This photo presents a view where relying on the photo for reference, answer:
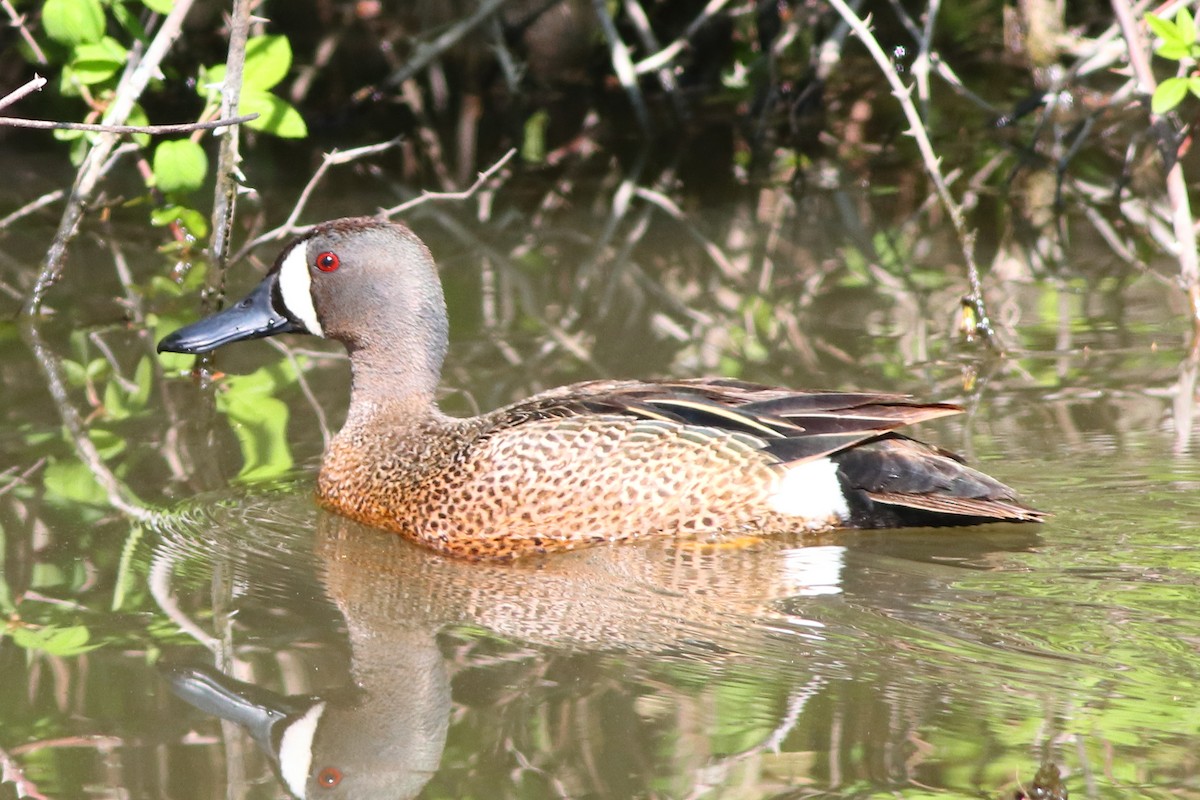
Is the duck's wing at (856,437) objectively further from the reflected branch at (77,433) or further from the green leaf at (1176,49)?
the green leaf at (1176,49)

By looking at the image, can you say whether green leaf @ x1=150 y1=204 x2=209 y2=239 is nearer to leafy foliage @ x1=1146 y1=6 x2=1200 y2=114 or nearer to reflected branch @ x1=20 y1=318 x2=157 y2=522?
reflected branch @ x1=20 y1=318 x2=157 y2=522

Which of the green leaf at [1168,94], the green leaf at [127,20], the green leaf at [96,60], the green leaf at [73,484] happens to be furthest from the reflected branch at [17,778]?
the green leaf at [1168,94]

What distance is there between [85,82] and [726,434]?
3.41m

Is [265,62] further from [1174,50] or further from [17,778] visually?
[17,778]

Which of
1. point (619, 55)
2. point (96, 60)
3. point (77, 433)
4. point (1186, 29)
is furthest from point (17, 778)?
point (619, 55)

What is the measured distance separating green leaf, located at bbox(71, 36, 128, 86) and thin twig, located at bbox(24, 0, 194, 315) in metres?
0.10

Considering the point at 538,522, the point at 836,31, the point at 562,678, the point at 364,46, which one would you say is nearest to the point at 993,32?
the point at 836,31

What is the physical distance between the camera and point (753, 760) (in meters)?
3.67

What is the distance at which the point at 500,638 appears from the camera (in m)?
4.45

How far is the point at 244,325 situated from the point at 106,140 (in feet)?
5.55

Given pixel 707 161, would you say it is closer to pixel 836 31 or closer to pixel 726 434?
pixel 836 31

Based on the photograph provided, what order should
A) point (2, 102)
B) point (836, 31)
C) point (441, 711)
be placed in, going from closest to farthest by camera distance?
point (2, 102)
point (441, 711)
point (836, 31)

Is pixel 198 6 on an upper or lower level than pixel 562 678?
upper

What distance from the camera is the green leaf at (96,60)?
22.8ft
